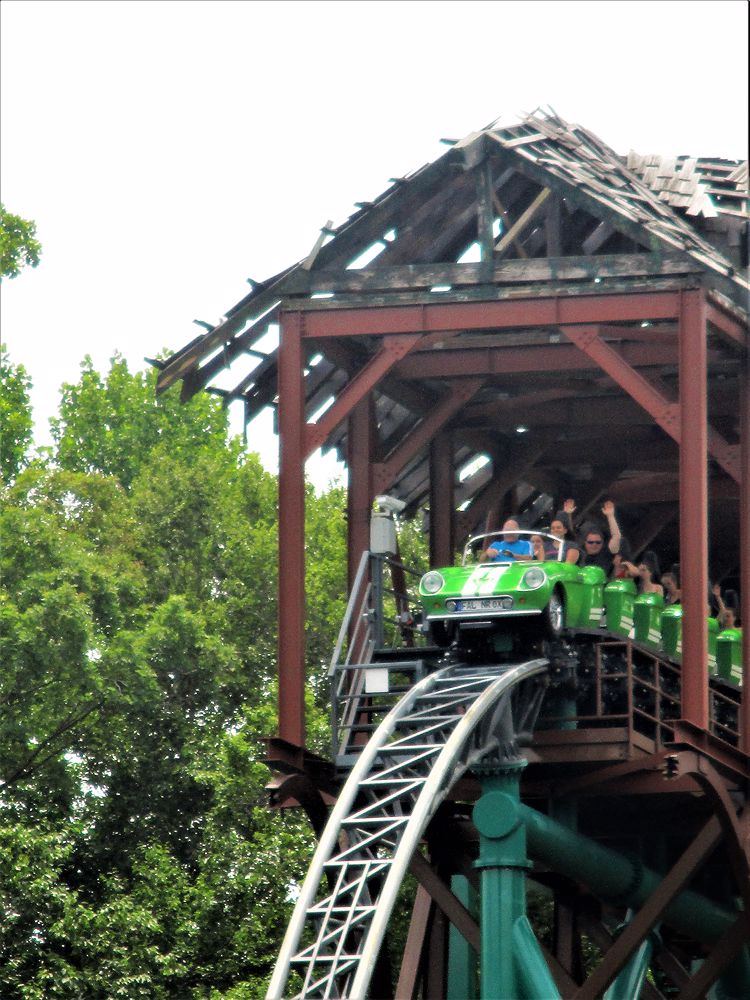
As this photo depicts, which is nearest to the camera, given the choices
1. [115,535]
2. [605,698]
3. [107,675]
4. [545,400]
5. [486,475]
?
[605,698]

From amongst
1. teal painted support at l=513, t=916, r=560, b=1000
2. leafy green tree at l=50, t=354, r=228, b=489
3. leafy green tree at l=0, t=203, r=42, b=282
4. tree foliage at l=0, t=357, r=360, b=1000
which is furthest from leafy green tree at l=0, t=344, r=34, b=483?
teal painted support at l=513, t=916, r=560, b=1000

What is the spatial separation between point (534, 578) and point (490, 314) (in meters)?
3.90

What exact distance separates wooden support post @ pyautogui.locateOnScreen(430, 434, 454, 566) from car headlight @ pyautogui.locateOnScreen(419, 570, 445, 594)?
7.32m

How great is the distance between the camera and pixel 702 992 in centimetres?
3030

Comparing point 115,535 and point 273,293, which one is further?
point 115,535

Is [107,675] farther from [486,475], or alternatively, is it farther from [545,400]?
[545,400]

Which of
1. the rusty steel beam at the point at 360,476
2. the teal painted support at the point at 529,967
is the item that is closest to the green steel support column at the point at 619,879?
the teal painted support at the point at 529,967

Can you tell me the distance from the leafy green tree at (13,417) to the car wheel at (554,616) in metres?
26.4

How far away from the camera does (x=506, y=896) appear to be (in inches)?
1074

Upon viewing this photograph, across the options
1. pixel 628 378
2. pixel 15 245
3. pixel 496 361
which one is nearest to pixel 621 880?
pixel 628 378

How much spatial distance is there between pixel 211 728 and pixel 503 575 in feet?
83.4

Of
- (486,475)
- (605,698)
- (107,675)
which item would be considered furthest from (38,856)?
(605,698)

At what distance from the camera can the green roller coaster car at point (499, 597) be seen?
27.2 metres

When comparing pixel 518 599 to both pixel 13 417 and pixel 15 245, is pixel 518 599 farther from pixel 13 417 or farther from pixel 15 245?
pixel 13 417
